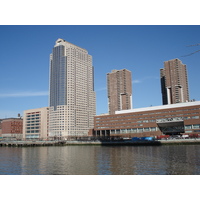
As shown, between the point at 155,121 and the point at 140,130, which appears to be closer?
the point at 155,121

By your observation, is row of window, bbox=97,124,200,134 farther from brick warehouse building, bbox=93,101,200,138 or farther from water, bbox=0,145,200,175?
water, bbox=0,145,200,175

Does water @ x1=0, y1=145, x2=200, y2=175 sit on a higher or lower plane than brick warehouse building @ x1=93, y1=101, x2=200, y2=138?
lower

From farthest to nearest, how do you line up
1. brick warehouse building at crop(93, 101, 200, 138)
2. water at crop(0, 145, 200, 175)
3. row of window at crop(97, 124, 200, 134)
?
brick warehouse building at crop(93, 101, 200, 138)
row of window at crop(97, 124, 200, 134)
water at crop(0, 145, 200, 175)

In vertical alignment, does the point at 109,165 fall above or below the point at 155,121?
below

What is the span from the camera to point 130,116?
542 feet

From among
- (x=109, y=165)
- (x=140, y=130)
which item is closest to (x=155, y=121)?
(x=140, y=130)

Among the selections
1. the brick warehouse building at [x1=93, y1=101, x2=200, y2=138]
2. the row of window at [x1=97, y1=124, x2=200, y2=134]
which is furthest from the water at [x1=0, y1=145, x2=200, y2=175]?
the brick warehouse building at [x1=93, y1=101, x2=200, y2=138]

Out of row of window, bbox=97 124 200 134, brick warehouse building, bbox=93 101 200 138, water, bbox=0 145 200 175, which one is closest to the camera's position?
water, bbox=0 145 200 175

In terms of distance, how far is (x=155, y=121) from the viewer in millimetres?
153000

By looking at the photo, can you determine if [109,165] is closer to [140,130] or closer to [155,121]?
[155,121]

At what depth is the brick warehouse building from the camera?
456 ft

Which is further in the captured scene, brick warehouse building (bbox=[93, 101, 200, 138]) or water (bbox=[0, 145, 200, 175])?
brick warehouse building (bbox=[93, 101, 200, 138])
